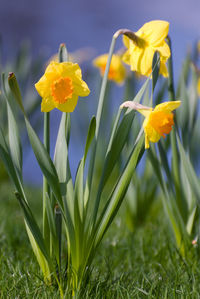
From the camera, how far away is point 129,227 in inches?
77.2

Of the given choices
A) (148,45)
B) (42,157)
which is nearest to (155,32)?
(148,45)

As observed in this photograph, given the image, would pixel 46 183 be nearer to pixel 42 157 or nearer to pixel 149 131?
pixel 42 157

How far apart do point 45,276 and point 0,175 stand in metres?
2.24

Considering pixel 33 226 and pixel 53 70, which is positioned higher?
pixel 53 70

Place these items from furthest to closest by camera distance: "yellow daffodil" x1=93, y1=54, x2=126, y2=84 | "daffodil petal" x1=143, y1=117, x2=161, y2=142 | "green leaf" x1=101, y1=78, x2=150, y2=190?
"yellow daffodil" x1=93, y1=54, x2=126, y2=84 → "green leaf" x1=101, y1=78, x2=150, y2=190 → "daffodil petal" x1=143, y1=117, x2=161, y2=142

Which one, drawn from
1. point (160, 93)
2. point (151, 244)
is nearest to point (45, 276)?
point (151, 244)

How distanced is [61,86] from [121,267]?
2.37ft

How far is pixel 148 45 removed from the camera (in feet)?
3.23

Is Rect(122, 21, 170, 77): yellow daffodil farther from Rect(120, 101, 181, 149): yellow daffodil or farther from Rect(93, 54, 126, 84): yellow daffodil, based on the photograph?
Rect(93, 54, 126, 84): yellow daffodil

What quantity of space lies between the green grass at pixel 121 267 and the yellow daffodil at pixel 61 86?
1.54ft

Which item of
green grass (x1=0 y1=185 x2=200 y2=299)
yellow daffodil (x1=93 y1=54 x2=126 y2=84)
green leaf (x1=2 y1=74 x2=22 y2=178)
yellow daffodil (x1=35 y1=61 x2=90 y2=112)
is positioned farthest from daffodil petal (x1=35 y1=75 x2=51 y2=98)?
yellow daffodil (x1=93 y1=54 x2=126 y2=84)

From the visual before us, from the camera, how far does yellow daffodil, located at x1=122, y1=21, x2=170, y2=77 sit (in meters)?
0.97

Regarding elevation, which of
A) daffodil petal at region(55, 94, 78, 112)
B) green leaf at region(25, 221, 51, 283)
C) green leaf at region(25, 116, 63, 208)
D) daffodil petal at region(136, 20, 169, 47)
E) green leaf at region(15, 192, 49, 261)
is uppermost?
daffodil petal at region(136, 20, 169, 47)

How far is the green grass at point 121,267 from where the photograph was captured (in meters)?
0.98
